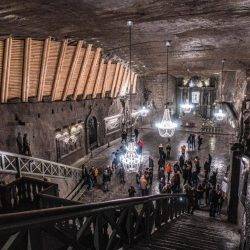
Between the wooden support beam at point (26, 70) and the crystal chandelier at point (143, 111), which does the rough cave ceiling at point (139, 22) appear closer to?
the wooden support beam at point (26, 70)

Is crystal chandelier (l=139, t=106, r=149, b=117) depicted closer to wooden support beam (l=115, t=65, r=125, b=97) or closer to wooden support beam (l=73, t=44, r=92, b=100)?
wooden support beam (l=115, t=65, r=125, b=97)

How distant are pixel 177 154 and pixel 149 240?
1543cm

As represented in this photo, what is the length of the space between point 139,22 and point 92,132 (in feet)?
40.6

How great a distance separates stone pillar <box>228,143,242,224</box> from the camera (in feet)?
38.5

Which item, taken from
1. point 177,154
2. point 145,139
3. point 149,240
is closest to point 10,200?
point 149,240

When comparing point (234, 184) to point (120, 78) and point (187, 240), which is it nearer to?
point (187, 240)

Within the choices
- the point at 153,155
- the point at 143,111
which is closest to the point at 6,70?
the point at 153,155

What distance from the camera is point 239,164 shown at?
38.1 ft

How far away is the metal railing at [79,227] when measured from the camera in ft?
7.63

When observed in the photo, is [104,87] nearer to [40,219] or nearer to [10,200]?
[10,200]

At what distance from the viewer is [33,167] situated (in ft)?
44.0

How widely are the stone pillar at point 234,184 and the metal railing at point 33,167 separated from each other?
26.3 ft

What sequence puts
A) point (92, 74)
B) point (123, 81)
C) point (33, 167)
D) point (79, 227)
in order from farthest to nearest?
1. point (123, 81)
2. point (92, 74)
3. point (33, 167)
4. point (79, 227)

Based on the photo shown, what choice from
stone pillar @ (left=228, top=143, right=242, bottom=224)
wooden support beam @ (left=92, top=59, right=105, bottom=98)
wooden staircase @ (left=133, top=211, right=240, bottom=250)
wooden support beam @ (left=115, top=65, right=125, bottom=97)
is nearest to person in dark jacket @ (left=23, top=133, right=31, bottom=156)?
wooden support beam @ (left=92, top=59, right=105, bottom=98)
